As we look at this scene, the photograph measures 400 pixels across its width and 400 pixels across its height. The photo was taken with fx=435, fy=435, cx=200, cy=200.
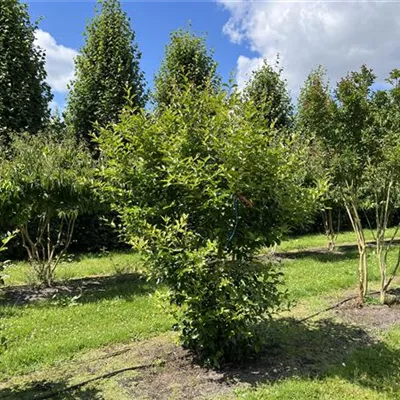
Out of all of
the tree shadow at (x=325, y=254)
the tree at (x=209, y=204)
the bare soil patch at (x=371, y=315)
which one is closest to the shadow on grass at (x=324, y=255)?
the tree shadow at (x=325, y=254)

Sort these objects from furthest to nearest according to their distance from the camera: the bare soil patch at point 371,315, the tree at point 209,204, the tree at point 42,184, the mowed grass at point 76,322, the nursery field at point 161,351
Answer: the tree at point 42,184
the bare soil patch at point 371,315
the mowed grass at point 76,322
the tree at point 209,204
the nursery field at point 161,351

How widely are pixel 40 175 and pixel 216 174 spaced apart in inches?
163

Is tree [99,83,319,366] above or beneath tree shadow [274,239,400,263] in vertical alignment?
above

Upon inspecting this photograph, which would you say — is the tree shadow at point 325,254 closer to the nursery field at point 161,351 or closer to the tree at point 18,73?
the nursery field at point 161,351

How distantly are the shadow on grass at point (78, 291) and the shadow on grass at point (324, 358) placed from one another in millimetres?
2628

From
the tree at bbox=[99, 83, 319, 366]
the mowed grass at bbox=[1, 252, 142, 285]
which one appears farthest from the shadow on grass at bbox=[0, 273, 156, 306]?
the tree at bbox=[99, 83, 319, 366]

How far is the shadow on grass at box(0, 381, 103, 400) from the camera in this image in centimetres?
358

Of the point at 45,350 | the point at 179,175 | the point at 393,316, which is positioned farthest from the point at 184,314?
the point at 393,316

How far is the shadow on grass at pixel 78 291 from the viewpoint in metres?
6.83

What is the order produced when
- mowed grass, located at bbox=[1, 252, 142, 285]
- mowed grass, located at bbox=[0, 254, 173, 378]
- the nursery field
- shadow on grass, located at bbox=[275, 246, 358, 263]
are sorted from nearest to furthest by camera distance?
the nursery field < mowed grass, located at bbox=[0, 254, 173, 378] < mowed grass, located at bbox=[1, 252, 142, 285] < shadow on grass, located at bbox=[275, 246, 358, 263]

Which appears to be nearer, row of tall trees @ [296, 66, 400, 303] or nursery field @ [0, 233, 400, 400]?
nursery field @ [0, 233, 400, 400]

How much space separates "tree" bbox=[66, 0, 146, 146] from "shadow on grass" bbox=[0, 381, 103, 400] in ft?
32.1

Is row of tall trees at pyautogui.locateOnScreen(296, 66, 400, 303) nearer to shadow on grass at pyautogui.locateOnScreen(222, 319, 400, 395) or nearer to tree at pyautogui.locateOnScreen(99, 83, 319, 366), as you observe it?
shadow on grass at pyautogui.locateOnScreen(222, 319, 400, 395)

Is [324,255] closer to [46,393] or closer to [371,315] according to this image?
[371,315]
